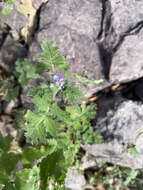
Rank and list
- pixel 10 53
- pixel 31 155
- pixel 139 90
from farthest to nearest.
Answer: pixel 10 53 < pixel 139 90 < pixel 31 155

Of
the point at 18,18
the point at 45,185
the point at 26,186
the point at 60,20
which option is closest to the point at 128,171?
the point at 45,185

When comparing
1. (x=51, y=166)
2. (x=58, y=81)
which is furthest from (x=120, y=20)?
(x=51, y=166)

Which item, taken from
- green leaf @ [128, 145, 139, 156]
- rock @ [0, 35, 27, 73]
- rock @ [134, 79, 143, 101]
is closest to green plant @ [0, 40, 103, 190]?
rock @ [0, 35, 27, 73]

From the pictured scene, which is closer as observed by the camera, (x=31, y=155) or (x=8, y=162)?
(x=8, y=162)

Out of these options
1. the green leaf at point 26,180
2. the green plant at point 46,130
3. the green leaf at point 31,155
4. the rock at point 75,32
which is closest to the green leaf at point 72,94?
the green plant at point 46,130

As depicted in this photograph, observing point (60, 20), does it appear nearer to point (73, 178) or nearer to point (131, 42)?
point (131, 42)

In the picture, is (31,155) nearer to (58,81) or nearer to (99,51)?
(58,81)

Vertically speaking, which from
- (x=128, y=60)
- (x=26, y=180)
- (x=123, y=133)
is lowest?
(x=26, y=180)

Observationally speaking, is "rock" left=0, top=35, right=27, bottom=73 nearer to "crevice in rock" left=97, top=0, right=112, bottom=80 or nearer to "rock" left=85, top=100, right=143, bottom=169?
"crevice in rock" left=97, top=0, right=112, bottom=80

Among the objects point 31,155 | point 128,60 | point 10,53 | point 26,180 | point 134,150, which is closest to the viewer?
point 26,180

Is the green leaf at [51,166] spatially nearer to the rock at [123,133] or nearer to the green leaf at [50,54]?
the rock at [123,133]
